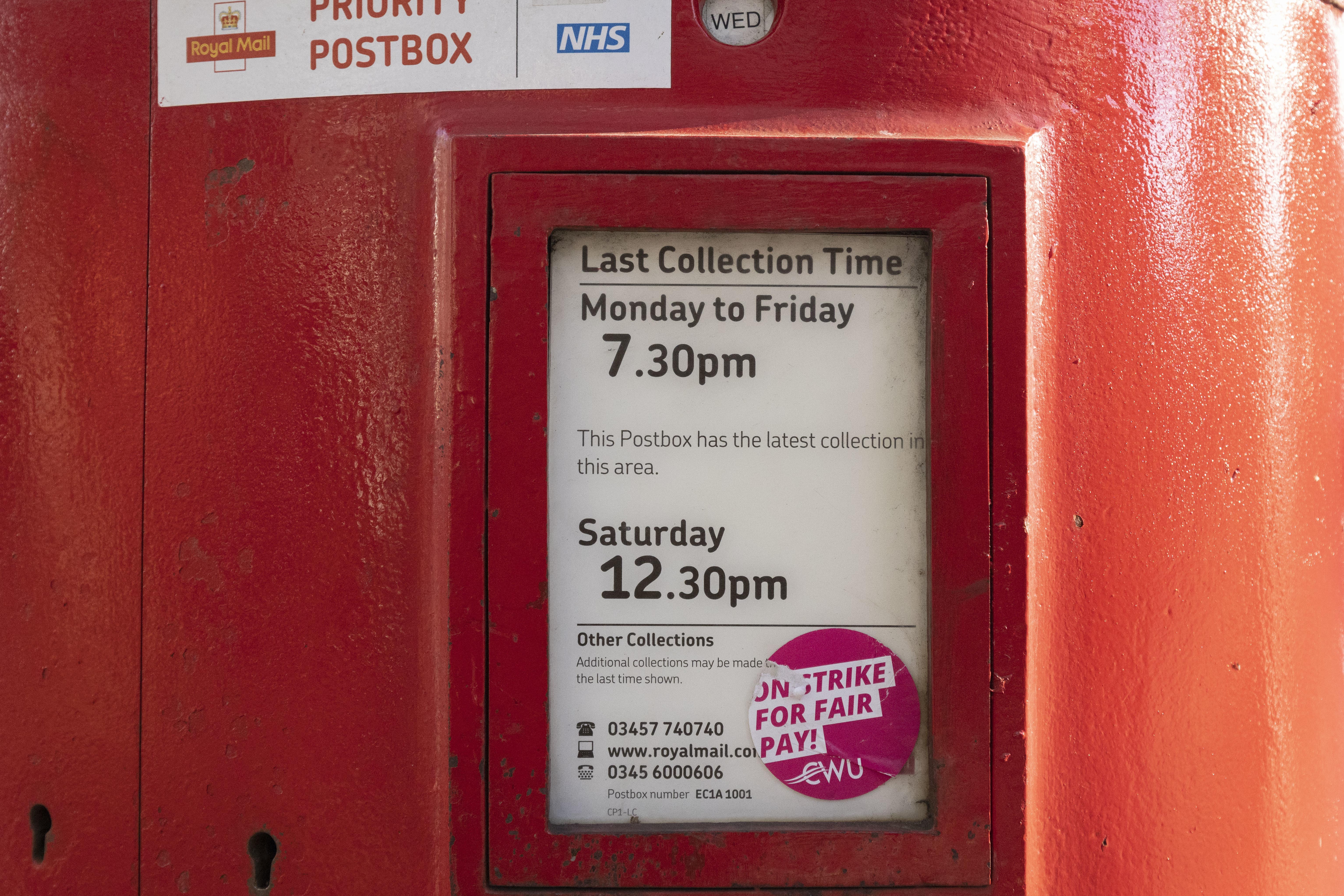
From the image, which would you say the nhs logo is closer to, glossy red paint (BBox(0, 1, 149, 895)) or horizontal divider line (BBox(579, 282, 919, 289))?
horizontal divider line (BBox(579, 282, 919, 289))

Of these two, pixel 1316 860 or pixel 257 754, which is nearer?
pixel 257 754

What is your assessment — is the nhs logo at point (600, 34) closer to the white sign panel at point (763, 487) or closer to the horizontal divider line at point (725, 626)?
the white sign panel at point (763, 487)

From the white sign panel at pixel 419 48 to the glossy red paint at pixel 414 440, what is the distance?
0.08 ft

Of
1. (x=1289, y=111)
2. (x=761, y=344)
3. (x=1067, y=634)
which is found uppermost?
(x=1289, y=111)

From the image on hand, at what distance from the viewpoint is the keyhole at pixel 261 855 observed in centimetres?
123

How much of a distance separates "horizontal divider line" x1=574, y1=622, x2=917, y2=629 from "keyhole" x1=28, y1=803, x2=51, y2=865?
71 cm

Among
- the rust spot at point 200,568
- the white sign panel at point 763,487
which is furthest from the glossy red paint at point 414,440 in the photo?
the white sign panel at point 763,487

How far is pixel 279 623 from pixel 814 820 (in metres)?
0.67

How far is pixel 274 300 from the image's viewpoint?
1.23m

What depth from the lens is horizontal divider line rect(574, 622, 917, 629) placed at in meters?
1.20

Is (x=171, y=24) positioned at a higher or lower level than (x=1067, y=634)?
higher

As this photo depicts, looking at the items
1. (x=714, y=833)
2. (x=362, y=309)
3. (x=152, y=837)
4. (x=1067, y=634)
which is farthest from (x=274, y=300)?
(x=1067, y=634)

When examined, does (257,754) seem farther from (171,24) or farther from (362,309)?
(171,24)

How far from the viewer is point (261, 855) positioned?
1.23m
